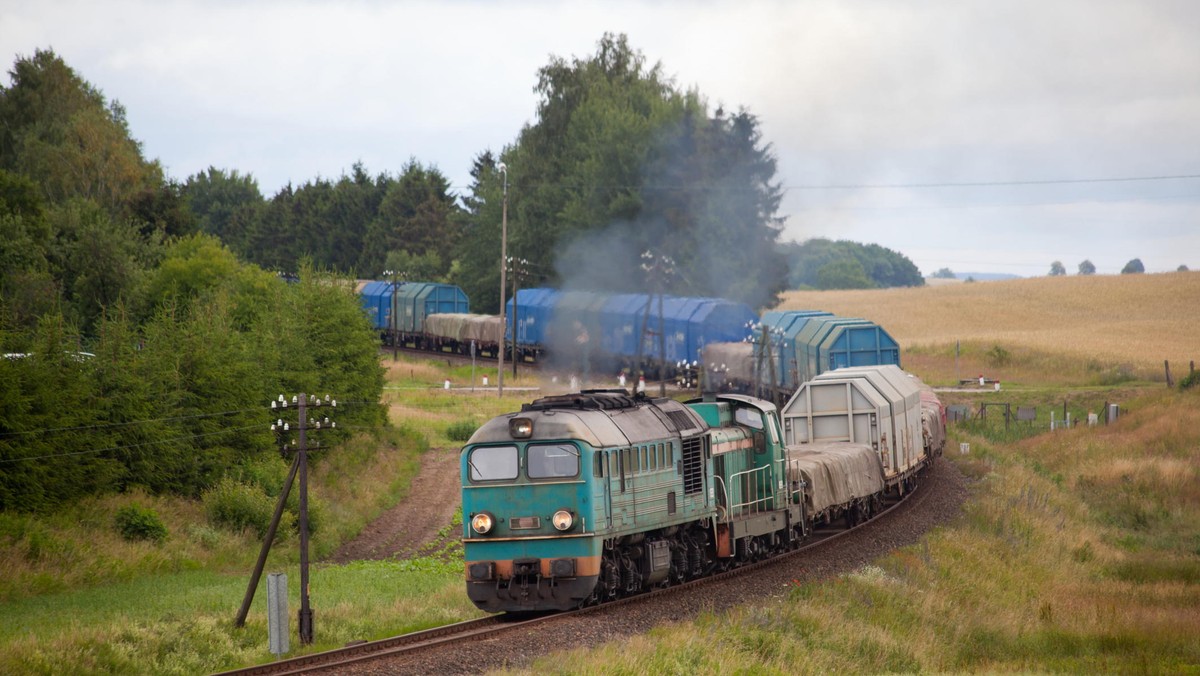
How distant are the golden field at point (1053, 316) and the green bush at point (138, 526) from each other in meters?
66.3

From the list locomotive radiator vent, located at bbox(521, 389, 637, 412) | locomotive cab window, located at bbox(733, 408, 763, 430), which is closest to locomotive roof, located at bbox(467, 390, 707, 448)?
locomotive radiator vent, located at bbox(521, 389, 637, 412)

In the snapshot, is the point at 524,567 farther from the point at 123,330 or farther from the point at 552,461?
the point at 123,330

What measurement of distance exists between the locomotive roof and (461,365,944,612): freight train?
3cm

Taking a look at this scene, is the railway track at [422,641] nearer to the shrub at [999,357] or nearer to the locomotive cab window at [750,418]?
the locomotive cab window at [750,418]

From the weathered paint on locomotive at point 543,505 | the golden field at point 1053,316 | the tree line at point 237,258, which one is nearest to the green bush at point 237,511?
the tree line at point 237,258

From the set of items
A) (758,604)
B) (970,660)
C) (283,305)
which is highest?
(283,305)

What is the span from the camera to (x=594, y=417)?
811 inches

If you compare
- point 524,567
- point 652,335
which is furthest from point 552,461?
point 652,335

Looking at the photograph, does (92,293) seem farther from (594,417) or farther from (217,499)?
(594,417)

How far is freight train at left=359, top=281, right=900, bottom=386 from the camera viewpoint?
177 feet

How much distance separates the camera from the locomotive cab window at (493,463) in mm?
20156

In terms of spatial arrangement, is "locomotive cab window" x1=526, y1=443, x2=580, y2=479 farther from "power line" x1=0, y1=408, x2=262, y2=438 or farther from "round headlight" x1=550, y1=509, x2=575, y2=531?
"power line" x1=0, y1=408, x2=262, y2=438

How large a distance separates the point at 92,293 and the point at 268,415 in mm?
27333

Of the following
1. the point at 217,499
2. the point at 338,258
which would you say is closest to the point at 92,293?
the point at 217,499
